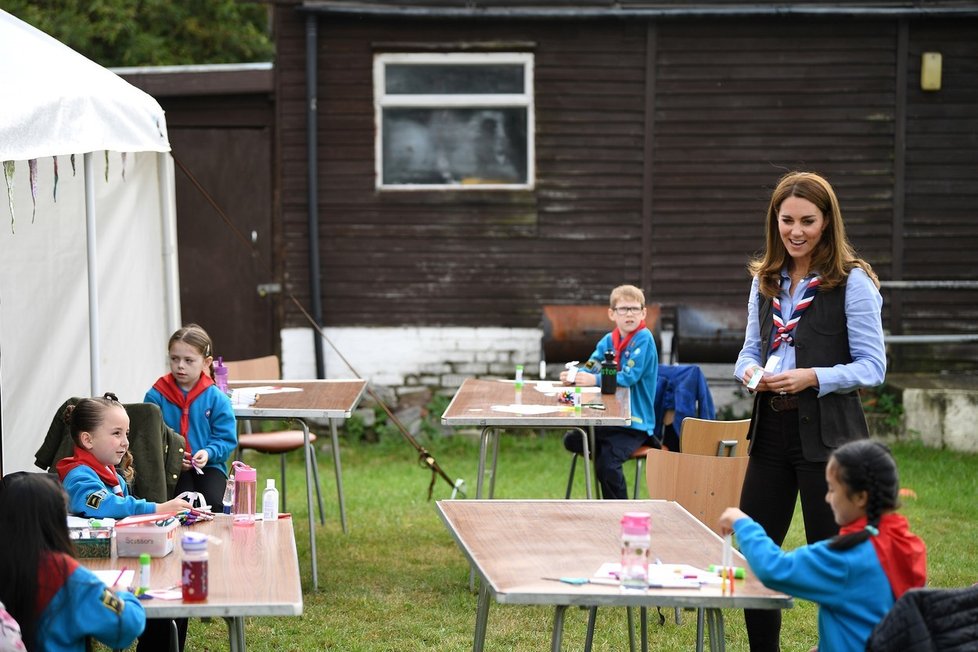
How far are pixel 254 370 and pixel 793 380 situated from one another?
4531 mm

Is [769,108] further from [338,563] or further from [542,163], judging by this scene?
[338,563]

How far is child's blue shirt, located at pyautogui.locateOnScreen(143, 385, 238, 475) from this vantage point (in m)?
5.72

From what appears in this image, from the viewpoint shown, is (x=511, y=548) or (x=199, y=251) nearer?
(x=511, y=548)

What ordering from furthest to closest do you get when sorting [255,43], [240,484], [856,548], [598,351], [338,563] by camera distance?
1. [255,43]
2. [598,351]
3. [338,563]
4. [240,484]
5. [856,548]

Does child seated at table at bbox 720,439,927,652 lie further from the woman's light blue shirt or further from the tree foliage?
the tree foliage

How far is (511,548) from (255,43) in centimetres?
1796

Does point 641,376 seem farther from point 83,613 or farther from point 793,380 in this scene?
point 83,613

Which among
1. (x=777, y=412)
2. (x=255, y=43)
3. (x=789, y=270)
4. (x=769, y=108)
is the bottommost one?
(x=777, y=412)

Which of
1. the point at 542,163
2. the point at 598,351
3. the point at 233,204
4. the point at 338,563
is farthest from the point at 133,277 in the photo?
the point at 542,163

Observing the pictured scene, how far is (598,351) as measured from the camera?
7320mm

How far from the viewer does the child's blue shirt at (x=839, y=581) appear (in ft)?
10.1

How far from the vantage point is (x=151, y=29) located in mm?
19750

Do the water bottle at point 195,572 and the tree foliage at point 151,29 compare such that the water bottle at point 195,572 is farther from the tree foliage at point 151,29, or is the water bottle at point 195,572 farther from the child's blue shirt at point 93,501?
the tree foliage at point 151,29

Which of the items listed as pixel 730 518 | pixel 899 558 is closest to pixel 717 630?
pixel 730 518
